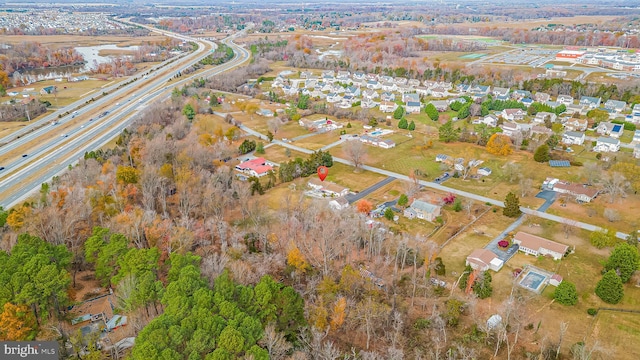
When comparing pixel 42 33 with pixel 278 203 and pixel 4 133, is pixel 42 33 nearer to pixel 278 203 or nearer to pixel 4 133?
pixel 4 133

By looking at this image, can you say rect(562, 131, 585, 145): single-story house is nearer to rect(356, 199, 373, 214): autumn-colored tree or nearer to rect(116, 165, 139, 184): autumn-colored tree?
rect(356, 199, 373, 214): autumn-colored tree

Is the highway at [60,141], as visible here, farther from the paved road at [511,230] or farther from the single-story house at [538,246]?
the single-story house at [538,246]

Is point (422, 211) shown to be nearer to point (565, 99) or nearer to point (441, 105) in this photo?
point (441, 105)

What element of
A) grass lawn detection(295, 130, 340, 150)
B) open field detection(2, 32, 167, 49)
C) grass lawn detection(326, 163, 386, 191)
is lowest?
grass lawn detection(326, 163, 386, 191)

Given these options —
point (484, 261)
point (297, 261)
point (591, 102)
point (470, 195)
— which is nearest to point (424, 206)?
point (470, 195)

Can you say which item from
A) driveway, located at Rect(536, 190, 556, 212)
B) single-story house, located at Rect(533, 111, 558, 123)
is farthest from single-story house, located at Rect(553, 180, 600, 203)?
single-story house, located at Rect(533, 111, 558, 123)

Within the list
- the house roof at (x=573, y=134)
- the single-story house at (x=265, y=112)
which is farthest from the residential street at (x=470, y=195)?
the house roof at (x=573, y=134)
